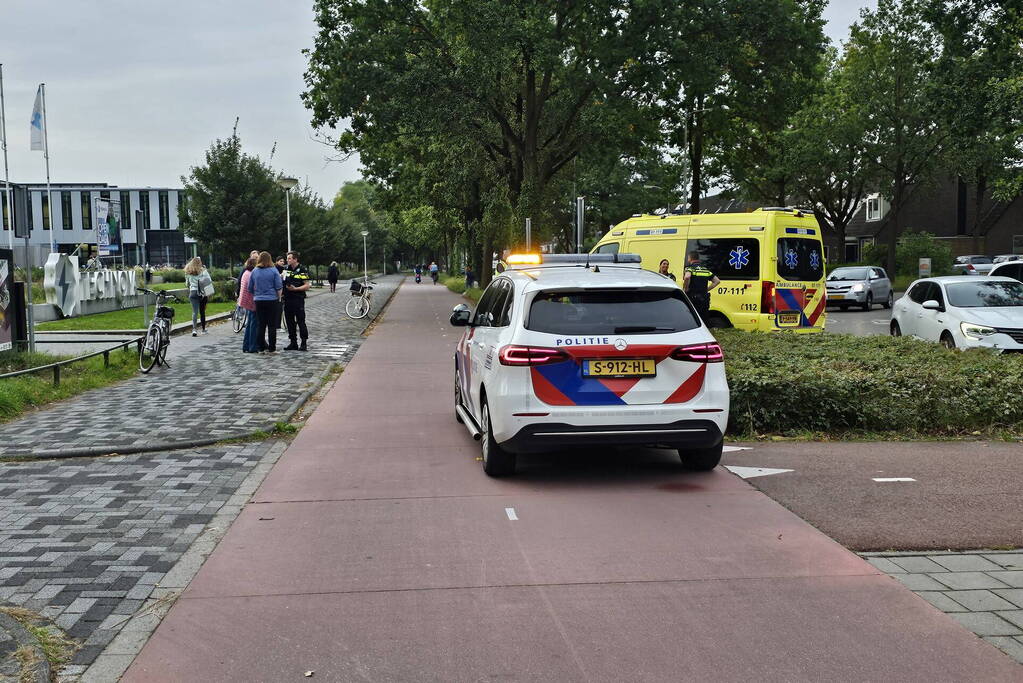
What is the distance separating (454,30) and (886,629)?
24893mm

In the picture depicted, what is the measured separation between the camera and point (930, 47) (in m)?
40.7

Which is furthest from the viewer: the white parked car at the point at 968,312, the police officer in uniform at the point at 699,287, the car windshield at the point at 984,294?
the police officer in uniform at the point at 699,287

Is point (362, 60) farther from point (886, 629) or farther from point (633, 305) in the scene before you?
point (886, 629)

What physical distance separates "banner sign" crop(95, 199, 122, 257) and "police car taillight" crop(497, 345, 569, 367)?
2958 cm

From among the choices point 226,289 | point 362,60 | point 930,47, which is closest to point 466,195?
point 226,289

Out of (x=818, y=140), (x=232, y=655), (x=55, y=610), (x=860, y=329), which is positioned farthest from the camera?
(x=818, y=140)

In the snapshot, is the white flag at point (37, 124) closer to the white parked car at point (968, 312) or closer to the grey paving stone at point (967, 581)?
the white parked car at point (968, 312)

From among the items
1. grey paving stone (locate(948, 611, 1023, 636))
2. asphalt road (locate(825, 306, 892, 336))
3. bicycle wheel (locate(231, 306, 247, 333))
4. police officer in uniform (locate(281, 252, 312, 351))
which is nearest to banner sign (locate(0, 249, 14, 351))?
police officer in uniform (locate(281, 252, 312, 351))

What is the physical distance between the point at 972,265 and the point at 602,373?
5105cm

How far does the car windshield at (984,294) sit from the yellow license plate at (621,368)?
9643mm

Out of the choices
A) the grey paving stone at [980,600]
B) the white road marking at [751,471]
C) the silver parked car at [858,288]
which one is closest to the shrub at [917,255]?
the silver parked car at [858,288]

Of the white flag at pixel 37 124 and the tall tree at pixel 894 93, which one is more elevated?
the tall tree at pixel 894 93

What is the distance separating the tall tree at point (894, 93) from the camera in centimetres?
4206

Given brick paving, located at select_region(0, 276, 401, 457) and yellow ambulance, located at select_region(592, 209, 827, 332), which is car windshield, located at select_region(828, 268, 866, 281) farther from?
brick paving, located at select_region(0, 276, 401, 457)
